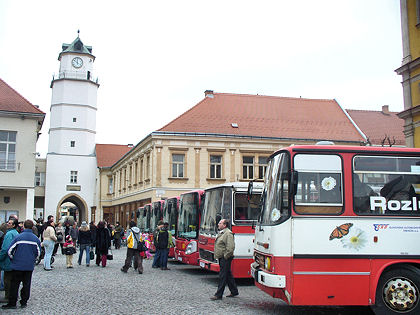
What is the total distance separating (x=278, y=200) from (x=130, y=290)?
19.0 ft

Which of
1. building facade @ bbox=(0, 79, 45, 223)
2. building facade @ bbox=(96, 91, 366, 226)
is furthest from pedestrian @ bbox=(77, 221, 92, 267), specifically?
building facade @ bbox=(96, 91, 366, 226)

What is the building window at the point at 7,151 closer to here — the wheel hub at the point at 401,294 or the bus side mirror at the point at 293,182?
the bus side mirror at the point at 293,182

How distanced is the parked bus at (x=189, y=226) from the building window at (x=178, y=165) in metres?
19.7

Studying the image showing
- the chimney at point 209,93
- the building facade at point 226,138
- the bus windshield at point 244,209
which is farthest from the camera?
the chimney at point 209,93

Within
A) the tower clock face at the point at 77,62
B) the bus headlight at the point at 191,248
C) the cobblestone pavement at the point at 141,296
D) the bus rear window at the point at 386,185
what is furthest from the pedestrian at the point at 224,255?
the tower clock face at the point at 77,62

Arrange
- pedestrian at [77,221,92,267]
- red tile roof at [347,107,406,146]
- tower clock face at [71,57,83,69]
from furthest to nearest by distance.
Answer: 1. tower clock face at [71,57,83,69]
2. red tile roof at [347,107,406,146]
3. pedestrian at [77,221,92,267]

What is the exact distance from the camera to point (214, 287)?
14.0 m

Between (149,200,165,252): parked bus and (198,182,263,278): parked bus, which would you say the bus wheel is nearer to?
(198,182,263,278): parked bus

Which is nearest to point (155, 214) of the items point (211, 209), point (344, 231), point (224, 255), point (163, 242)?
point (163, 242)

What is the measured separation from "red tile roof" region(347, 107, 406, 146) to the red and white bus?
37371 mm

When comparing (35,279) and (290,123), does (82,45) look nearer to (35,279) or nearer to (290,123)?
(290,123)

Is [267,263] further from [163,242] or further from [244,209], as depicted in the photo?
[163,242]

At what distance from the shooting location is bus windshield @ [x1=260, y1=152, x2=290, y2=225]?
9.21 m

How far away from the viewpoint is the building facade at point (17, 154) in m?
29.3
